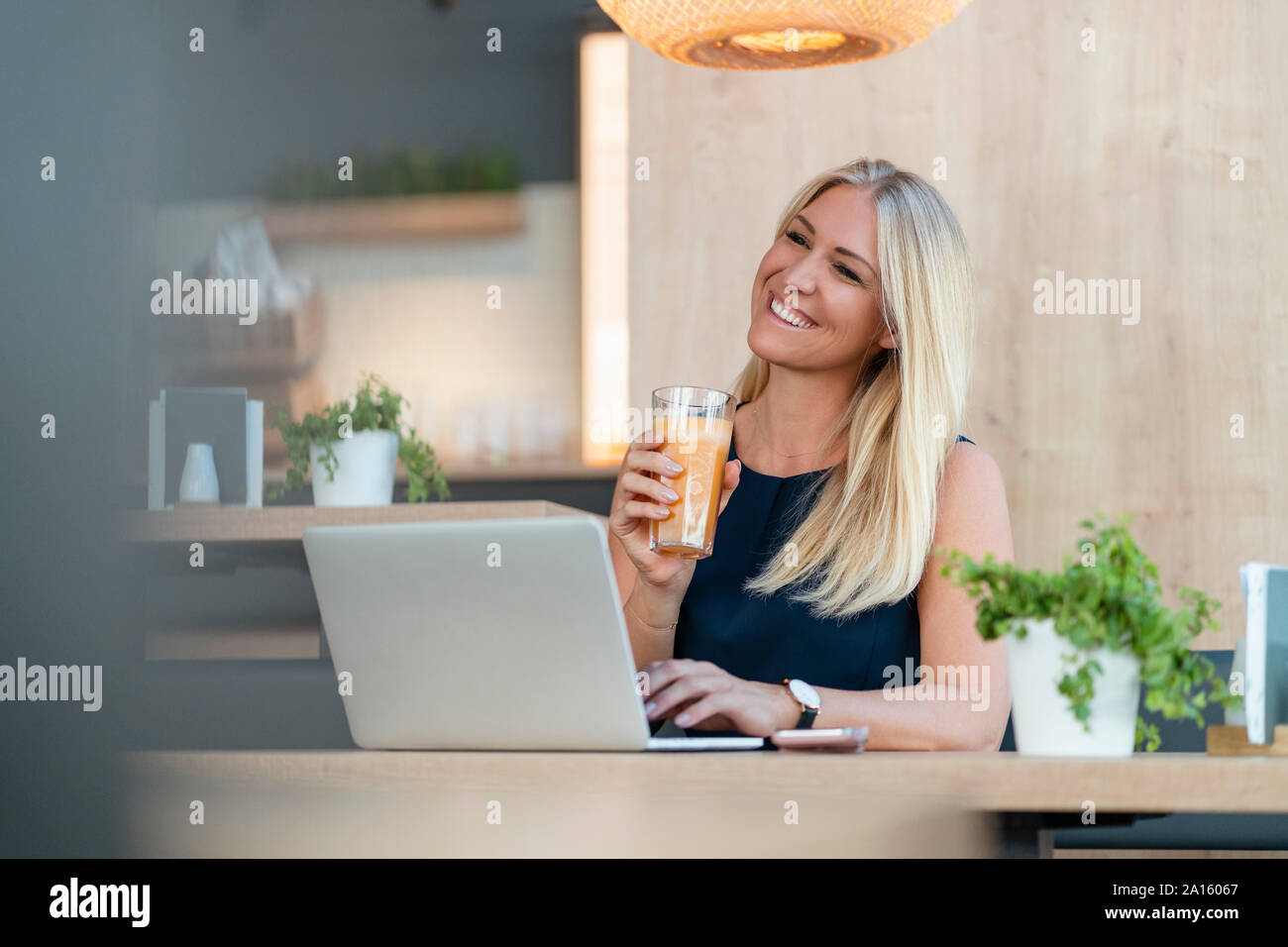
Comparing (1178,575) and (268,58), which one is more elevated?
(268,58)

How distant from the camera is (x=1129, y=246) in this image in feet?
8.30

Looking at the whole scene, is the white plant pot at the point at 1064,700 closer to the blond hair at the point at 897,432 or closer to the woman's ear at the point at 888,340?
the blond hair at the point at 897,432

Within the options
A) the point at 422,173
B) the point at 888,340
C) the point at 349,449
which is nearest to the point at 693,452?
the point at 888,340

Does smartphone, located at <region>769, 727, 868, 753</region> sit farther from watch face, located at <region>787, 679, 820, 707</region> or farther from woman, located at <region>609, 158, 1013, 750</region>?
woman, located at <region>609, 158, 1013, 750</region>

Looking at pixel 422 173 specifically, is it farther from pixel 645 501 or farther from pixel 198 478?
pixel 645 501

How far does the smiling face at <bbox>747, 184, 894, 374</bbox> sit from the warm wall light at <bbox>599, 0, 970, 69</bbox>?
0.63 ft

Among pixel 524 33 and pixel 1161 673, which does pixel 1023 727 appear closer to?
pixel 1161 673

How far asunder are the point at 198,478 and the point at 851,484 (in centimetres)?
107

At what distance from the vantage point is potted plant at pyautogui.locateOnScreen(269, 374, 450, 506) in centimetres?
230

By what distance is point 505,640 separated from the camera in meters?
1.00

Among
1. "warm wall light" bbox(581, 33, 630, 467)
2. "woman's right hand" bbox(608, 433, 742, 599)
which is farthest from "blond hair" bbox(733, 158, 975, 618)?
"warm wall light" bbox(581, 33, 630, 467)

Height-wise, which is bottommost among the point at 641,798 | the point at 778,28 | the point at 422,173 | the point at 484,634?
the point at 641,798

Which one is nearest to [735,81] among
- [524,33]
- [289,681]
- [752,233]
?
[752,233]
